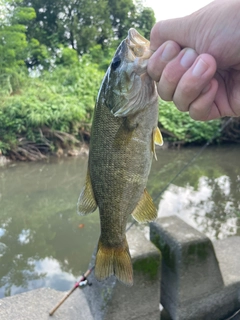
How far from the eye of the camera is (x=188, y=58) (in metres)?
1.15

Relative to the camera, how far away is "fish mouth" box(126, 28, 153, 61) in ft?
3.89

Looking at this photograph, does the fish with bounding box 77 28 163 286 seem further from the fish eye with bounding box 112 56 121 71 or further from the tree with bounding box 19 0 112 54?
the tree with bounding box 19 0 112 54

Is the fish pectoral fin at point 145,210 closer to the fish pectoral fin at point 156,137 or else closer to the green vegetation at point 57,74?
the fish pectoral fin at point 156,137

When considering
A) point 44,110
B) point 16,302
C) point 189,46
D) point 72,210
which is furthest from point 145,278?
point 44,110

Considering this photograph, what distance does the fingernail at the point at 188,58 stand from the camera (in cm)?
115

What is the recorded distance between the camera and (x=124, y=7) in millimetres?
17625

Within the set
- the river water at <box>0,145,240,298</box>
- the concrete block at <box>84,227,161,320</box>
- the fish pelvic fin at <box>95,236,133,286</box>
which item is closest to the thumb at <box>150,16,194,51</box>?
the fish pelvic fin at <box>95,236,133,286</box>

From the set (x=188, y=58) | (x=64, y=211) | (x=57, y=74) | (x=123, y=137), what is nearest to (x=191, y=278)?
(x=123, y=137)

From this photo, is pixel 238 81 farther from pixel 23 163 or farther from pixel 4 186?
pixel 23 163

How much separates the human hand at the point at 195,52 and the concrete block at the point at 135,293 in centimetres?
124

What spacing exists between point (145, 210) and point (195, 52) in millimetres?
684

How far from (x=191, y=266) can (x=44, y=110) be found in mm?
7969

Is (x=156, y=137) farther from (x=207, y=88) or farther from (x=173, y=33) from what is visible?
(x=173, y=33)

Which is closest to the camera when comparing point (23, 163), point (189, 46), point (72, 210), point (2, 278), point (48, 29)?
point (189, 46)
